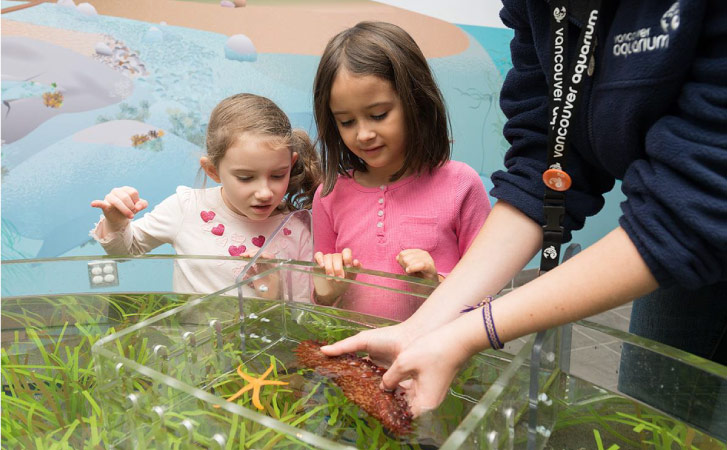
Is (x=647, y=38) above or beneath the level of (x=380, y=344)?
above

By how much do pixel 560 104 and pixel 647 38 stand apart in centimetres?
15

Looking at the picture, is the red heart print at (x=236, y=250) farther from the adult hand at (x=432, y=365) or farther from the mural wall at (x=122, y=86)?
the mural wall at (x=122, y=86)

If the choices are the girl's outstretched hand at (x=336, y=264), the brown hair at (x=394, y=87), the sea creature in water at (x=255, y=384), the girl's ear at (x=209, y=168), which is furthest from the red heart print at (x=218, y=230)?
the sea creature in water at (x=255, y=384)

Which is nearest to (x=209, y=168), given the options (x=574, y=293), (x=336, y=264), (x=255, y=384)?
(x=336, y=264)

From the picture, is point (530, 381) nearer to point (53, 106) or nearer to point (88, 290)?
point (88, 290)

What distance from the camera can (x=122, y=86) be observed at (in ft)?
8.72

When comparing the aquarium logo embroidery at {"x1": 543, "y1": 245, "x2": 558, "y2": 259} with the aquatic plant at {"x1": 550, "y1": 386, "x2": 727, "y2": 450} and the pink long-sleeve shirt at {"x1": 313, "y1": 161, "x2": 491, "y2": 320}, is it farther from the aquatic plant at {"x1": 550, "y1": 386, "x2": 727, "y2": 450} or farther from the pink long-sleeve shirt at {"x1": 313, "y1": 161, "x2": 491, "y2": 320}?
the pink long-sleeve shirt at {"x1": 313, "y1": 161, "x2": 491, "y2": 320}

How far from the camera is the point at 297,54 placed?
2998 mm

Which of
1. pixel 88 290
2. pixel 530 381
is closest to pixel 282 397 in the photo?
pixel 530 381

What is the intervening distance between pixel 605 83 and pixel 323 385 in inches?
23.6

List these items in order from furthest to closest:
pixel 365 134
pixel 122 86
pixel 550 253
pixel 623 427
→ pixel 122 86, pixel 365 134, pixel 550 253, pixel 623 427

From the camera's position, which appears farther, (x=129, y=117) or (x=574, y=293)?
(x=129, y=117)

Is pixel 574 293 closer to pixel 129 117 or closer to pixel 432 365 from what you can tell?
pixel 432 365

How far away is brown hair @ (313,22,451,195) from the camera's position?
1.18m
